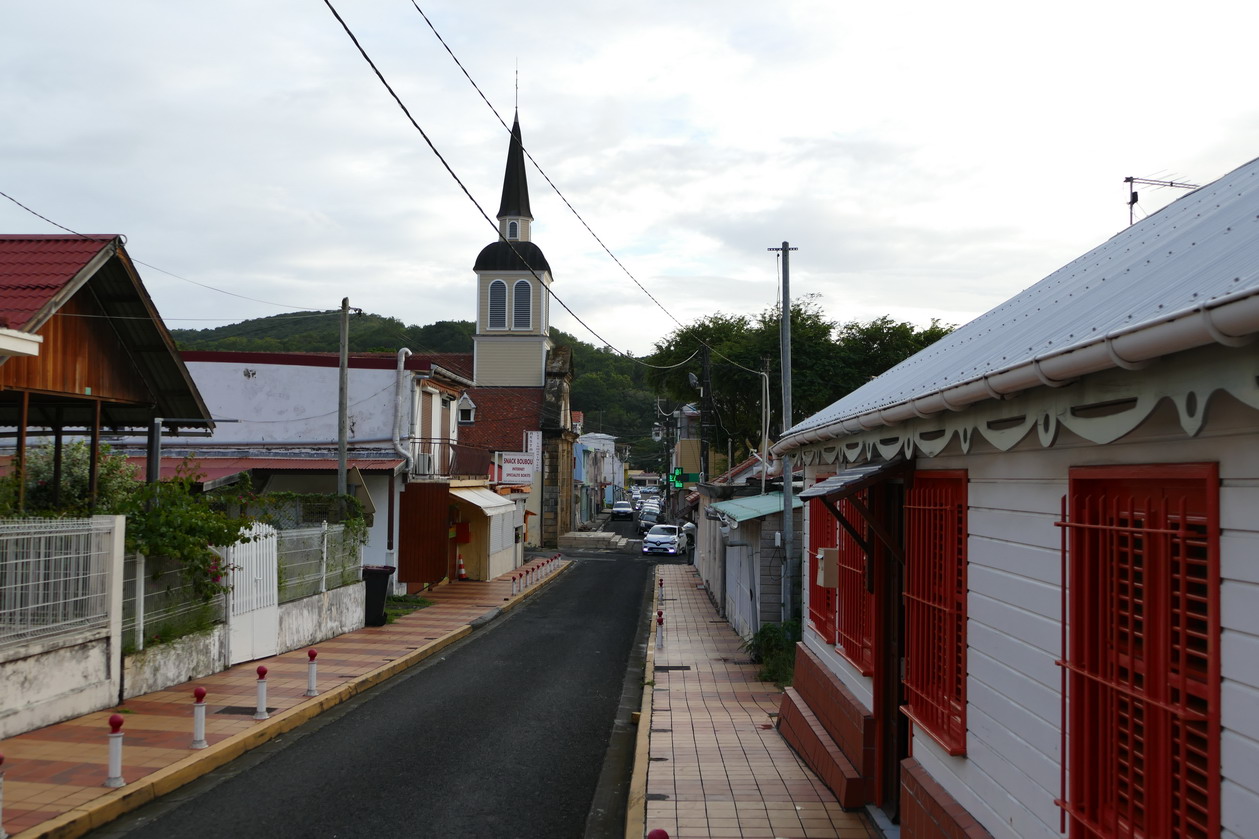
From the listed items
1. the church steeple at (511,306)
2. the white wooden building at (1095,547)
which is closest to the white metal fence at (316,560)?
the white wooden building at (1095,547)

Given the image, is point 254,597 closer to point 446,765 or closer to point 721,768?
point 446,765

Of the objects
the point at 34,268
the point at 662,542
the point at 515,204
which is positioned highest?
the point at 515,204

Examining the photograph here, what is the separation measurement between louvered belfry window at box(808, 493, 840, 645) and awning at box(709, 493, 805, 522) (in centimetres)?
390

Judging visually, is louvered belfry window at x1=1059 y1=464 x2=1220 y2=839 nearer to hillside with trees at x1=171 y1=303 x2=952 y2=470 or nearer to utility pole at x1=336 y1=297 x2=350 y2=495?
utility pole at x1=336 y1=297 x2=350 y2=495

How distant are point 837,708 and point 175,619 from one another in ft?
29.2

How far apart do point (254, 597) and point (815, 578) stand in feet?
29.7

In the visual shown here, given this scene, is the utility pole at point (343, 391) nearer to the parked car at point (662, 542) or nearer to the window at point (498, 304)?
the parked car at point (662, 542)

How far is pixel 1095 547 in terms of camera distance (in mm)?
4109

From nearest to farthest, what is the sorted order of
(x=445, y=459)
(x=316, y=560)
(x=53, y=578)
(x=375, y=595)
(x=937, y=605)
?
(x=937, y=605)
(x=53, y=578)
(x=316, y=560)
(x=375, y=595)
(x=445, y=459)

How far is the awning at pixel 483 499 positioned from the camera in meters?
29.5

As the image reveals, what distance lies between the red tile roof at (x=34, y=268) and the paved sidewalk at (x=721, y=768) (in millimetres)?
7774

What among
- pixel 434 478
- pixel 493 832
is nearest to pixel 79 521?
pixel 493 832

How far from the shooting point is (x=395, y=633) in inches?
779

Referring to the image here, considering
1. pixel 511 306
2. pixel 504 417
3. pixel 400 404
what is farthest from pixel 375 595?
pixel 511 306
